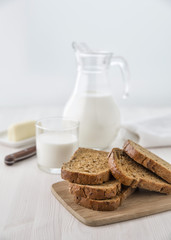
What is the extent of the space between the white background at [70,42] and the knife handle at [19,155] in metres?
1.61

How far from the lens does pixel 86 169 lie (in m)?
1.25

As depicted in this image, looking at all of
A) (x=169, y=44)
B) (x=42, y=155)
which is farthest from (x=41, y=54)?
(x=42, y=155)

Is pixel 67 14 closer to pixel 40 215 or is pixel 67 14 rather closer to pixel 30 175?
pixel 30 175

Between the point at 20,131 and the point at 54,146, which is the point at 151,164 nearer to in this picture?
the point at 54,146

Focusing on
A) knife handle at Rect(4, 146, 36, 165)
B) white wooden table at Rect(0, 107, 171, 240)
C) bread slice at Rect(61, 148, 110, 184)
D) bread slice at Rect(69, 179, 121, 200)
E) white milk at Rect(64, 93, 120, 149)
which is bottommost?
white wooden table at Rect(0, 107, 171, 240)

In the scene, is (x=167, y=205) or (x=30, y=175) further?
(x=30, y=175)

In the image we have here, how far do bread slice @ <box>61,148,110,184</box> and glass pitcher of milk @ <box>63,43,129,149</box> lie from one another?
0.24 metres

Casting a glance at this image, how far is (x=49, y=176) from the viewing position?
1.45 meters

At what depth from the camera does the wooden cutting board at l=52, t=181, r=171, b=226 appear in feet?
3.50

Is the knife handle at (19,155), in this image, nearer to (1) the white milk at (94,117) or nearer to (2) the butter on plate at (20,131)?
(2) the butter on plate at (20,131)

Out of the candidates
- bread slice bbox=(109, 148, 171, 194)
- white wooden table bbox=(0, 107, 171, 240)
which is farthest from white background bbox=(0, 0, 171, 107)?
bread slice bbox=(109, 148, 171, 194)

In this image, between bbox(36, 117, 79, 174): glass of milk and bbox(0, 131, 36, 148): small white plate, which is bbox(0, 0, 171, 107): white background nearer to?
bbox(0, 131, 36, 148): small white plate

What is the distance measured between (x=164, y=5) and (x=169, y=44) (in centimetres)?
36

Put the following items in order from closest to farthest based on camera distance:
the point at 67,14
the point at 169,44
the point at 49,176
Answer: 1. the point at 49,176
2. the point at 67,14
3. the point at 169,44
